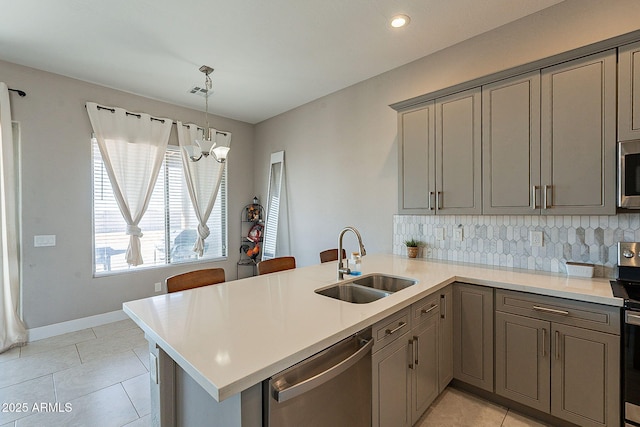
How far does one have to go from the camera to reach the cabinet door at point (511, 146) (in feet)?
6.87

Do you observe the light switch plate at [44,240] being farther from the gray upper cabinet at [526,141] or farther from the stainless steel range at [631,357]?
the stainless steel range at [631,357]

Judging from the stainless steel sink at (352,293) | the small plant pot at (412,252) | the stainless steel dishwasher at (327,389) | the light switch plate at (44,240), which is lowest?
the stainless steel dishwasher at (327,389)

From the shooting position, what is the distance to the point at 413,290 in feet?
5.83

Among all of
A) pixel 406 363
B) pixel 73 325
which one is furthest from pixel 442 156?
pixel 73 325

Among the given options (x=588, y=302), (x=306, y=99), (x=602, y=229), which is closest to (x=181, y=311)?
(x=588, y=302)

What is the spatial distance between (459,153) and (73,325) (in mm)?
4740

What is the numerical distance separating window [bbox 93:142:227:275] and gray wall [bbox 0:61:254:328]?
0.38ft

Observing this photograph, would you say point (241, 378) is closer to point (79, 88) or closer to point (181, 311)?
point (181, 311)

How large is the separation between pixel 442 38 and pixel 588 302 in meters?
2.44

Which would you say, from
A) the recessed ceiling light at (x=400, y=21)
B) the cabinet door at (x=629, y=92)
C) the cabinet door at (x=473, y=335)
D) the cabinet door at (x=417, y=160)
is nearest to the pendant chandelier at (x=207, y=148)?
the cabinet door at (x=417, y=160)

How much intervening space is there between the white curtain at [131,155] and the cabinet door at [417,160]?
3342mm

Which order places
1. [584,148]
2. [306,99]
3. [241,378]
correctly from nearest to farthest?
[241,378] → [584,148] → [306,99]

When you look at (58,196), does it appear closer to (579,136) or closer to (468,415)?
(468,415)

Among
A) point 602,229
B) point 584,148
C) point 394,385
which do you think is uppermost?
point 584,148
